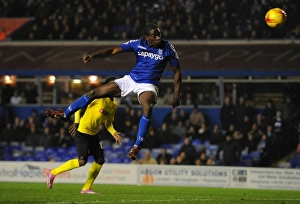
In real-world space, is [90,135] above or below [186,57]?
above

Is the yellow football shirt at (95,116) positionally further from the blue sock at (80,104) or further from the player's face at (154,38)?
the player's face at (154,38)

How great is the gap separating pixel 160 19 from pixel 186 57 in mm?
1973

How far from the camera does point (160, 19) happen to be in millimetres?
27328

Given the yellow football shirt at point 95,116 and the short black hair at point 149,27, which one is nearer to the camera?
the short black hair at point 149,27

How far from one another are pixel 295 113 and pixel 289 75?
1.36 m

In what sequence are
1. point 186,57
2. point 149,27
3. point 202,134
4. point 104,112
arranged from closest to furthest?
point 149,27, point 104,112, point 202,134, point 186,57

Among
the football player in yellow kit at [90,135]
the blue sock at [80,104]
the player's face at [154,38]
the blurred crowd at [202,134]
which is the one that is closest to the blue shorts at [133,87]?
the blue sock at [80,104]

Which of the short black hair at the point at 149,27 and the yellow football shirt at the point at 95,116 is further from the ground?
the short black hair at the point at 149,27

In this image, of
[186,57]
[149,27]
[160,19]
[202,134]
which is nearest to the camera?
[149,27]

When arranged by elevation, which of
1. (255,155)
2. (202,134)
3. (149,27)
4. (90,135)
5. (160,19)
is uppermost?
(149,27)

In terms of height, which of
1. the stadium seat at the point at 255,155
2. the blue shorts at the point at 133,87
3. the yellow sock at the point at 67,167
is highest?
the blue shorts at the point at 133,87

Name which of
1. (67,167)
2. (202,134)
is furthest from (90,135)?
(202,134)

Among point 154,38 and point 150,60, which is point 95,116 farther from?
point 154,38

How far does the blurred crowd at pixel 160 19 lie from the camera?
1040 inches
